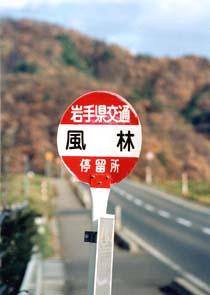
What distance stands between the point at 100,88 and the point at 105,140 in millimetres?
82956

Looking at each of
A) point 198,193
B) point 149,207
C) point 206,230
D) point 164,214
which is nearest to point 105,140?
point 206,230

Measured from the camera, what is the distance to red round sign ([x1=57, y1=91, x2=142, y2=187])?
624 cm

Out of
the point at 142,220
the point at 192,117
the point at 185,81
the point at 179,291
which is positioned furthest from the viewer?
the point at 185,81

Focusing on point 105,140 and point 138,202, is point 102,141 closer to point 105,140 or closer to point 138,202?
point 105,140

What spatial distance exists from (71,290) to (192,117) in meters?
100

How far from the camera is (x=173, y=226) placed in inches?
1083

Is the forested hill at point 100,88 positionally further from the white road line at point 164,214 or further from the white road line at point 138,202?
the white road line at point 164,214

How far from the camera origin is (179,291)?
42.7 ft

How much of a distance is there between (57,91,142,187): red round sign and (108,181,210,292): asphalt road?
7.21 m

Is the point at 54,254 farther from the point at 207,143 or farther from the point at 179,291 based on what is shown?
the point at 207,143

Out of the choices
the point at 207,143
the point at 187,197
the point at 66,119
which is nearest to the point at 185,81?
the point at 207,143

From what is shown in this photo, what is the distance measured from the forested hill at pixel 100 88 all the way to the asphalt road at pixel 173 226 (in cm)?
1447

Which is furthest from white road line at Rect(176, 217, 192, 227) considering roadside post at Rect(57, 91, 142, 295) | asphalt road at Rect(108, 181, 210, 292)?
roadside post at Rect(57, 91, 142, 295)

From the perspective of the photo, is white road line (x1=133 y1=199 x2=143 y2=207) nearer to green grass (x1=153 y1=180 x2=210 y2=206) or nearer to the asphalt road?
the asphalt road
